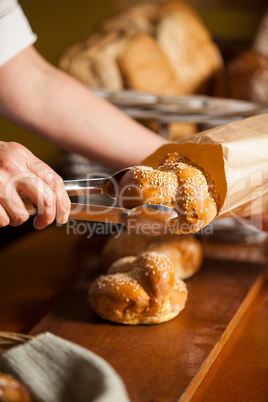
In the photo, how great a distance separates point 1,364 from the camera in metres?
0.59

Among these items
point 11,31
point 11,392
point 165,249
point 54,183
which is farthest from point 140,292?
point 11,31

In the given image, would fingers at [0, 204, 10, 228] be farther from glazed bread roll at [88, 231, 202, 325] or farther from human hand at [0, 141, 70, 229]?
glazed bread roll at [88, 231, 202, 325]

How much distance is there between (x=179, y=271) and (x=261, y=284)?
0.18 meters

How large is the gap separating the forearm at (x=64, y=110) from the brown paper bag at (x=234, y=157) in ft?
0.69

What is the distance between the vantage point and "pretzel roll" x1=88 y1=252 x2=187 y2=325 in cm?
84

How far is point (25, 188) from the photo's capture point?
641 millimetres

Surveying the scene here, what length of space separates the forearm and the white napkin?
20.6 inches

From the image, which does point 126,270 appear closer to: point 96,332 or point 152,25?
point 96,332

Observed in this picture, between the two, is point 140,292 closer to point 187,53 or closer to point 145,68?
point 145,68

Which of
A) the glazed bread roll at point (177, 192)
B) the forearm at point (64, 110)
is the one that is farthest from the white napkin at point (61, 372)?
the forearm at point (64, 110)

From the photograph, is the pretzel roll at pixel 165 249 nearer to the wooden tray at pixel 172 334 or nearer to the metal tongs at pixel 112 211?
the wooden tray at pixel 172 334

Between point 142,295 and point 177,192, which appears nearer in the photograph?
point 177,192

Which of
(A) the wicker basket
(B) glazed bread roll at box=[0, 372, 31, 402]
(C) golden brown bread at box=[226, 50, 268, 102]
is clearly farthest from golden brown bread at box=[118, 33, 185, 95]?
(B) glazed bread roll at box=[0, 372, 31, 402]

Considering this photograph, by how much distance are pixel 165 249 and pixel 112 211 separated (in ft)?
1.08
